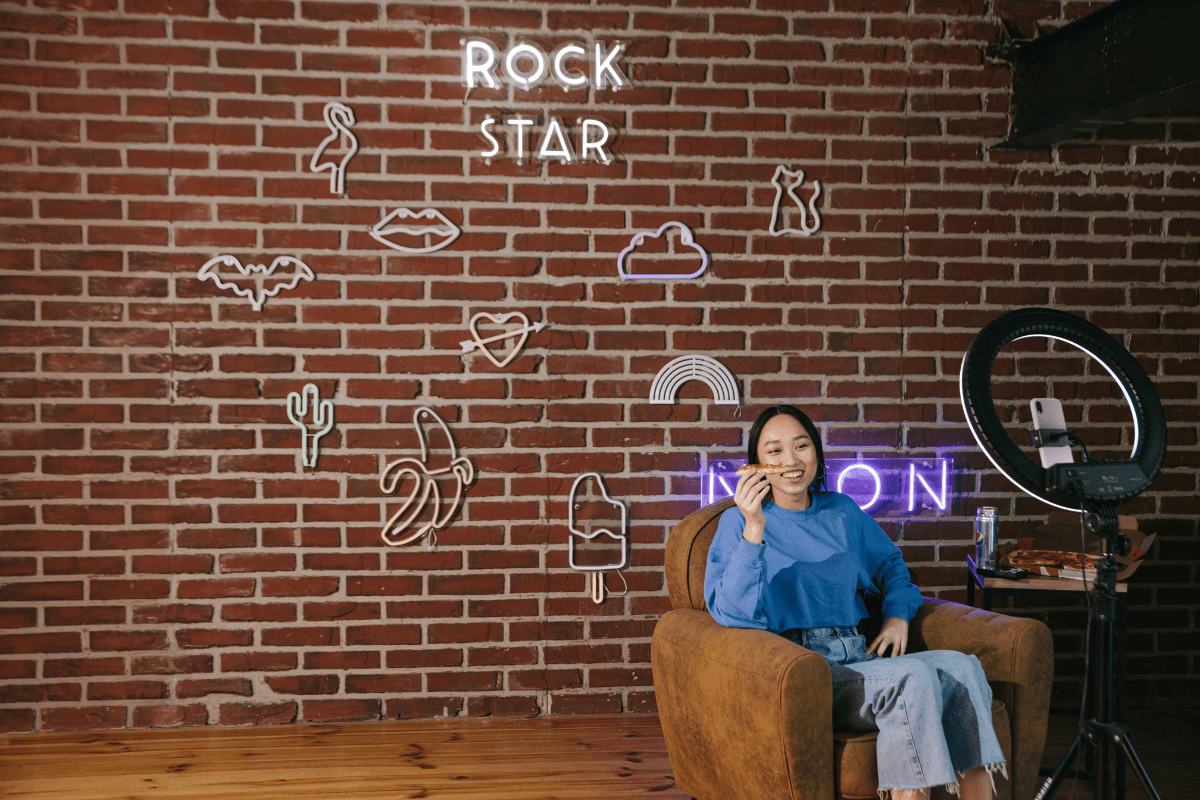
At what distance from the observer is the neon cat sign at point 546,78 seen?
266 cm

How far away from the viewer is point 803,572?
6.48 ft

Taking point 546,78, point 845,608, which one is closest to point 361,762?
point 845,608

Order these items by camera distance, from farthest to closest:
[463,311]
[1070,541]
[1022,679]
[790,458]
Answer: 1. [463,311]
2. [1070,541]
3. [790,458]
4. [1022,679]

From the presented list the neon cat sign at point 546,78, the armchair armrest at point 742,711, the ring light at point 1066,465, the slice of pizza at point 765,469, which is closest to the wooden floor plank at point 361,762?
the armchair armrest at point 742,711

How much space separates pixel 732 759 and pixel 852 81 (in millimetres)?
2313

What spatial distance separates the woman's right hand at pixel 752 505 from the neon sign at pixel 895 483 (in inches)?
33.9

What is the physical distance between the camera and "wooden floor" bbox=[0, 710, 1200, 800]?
2.22 m

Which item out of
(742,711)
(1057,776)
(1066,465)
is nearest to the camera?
(1066,465)

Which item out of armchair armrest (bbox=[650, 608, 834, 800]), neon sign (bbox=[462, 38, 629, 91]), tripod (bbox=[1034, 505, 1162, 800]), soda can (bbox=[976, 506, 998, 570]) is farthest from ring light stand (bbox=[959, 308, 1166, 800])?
neon sign (bbox=[462, 38, 629, 91])

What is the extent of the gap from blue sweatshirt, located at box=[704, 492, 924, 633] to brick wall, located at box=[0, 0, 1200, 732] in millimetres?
705

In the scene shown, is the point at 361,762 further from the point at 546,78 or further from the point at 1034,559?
the point at 546,78

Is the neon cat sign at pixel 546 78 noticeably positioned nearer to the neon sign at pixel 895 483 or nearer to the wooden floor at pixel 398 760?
the neon sign at pixel 895 483

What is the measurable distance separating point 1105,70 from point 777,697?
7.25 feet

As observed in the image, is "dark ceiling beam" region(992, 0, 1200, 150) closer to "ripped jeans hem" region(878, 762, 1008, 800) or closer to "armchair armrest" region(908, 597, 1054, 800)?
"armchair armrest" region(908, 597, 1054, 800)
